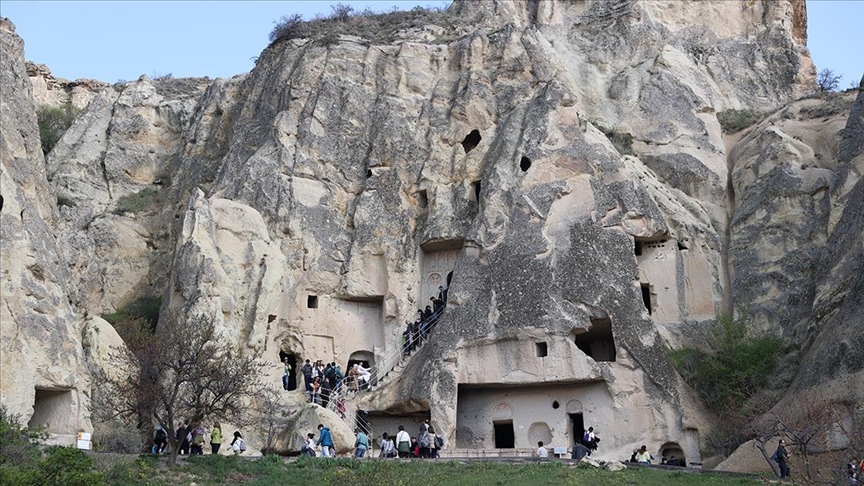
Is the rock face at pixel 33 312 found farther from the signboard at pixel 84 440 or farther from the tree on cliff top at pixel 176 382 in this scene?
Answer: the tree on cliff top at pixel 176 382

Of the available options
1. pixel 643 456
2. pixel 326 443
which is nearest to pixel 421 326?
pixel 326 443

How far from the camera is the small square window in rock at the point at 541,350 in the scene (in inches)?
1141

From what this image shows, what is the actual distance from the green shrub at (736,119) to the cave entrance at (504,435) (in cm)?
1478

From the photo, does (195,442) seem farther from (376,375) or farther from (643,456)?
(643,456)

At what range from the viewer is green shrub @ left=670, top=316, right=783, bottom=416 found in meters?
27.9

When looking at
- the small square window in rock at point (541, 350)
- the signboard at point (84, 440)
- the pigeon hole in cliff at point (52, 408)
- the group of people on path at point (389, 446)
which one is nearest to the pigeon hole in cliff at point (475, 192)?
the small square window in rock at point (541, 350)

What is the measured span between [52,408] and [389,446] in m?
8.23

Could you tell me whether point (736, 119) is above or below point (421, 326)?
above

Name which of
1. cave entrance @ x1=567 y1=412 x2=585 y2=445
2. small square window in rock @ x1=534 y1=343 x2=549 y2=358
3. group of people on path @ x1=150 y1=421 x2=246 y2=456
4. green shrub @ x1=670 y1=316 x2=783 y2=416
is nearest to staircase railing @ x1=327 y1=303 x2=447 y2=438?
small square window in rock @ x1=534 y1=343 x2=549 y2=358

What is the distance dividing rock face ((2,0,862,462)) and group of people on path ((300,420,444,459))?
3.23ft

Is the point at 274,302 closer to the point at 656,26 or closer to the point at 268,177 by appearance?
the point at 268,177

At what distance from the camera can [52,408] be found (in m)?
24.5

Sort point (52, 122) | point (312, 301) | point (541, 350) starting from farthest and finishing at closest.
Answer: point (52, 122) < point (312, 301) < point (541, 350)

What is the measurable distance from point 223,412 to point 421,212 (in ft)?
43.3
